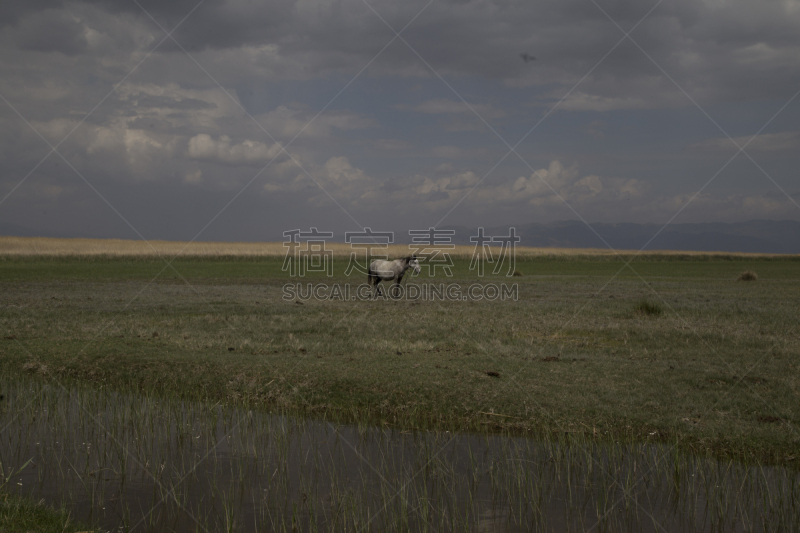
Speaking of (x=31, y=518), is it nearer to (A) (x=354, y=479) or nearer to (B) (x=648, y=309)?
(A) (x=354, y=479)

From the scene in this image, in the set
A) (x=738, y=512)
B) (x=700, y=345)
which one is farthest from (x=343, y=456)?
(x=700, y=345)

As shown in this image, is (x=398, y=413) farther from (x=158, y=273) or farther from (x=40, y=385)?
(x=158, y=273)

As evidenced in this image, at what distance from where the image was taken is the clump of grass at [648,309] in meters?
18.3

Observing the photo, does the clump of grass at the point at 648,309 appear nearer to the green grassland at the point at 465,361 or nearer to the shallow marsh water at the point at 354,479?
the green grassland at the point at 465,361

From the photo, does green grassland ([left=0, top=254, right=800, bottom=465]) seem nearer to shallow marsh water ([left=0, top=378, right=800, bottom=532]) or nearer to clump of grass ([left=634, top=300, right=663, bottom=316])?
clump of grass ([left=634, top=300, right=663, bottom=316])

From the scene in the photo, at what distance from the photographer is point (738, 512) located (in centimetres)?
602

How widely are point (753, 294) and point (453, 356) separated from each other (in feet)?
71.0

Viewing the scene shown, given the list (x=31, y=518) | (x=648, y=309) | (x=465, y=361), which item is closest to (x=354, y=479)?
(x=31, y=518)

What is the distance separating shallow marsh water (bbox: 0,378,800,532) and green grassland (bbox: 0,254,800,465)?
769 mm

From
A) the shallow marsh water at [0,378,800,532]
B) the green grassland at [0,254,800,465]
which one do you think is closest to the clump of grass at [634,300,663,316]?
the green grassland at [0,254,800,465]

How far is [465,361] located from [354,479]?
521 centimetres

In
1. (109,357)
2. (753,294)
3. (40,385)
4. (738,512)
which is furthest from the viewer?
(753,294)

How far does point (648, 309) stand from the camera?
18516 millimetres

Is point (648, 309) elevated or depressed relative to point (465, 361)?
elevated
